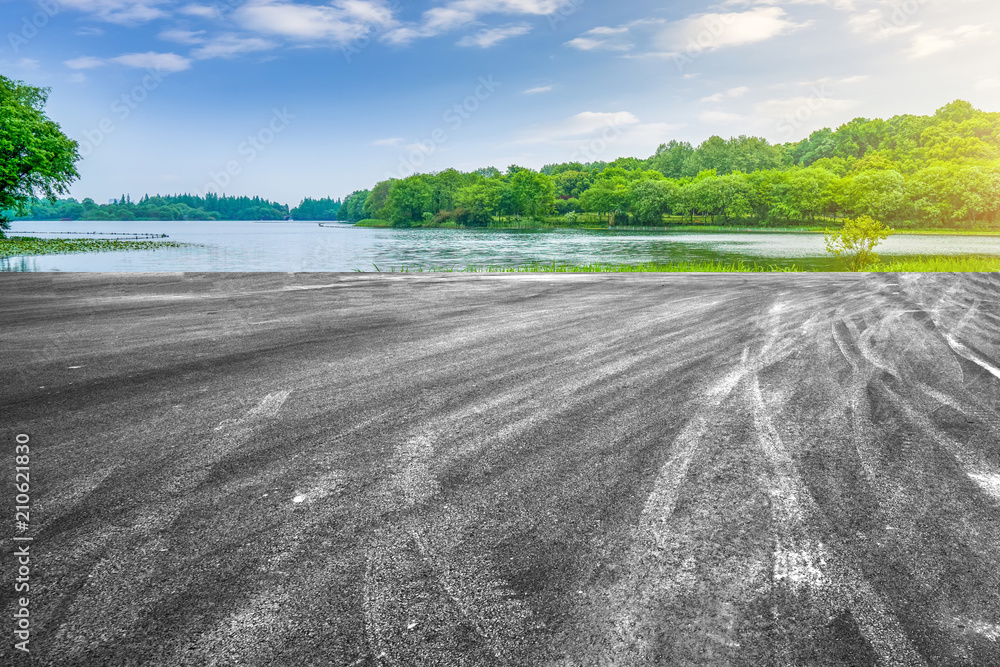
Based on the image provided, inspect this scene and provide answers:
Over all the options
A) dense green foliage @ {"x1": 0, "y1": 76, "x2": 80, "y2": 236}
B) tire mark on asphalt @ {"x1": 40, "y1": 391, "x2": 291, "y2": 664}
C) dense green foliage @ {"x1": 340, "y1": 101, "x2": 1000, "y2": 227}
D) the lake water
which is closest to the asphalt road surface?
tire mark on asphalt @ {"x1": 40, "y1": 391, "x2": 291, "y2": 664}

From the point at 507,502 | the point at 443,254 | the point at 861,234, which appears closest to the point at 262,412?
the point at 507,502

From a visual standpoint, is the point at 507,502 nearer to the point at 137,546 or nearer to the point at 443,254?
the point at 137,546

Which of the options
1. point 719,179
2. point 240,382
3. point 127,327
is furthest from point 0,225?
point 719,179

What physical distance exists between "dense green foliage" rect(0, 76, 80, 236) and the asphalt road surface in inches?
1331

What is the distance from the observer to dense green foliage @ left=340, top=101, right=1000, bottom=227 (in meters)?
82.2

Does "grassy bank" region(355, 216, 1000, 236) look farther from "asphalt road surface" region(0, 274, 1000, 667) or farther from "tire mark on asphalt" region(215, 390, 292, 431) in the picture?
"tire mark on asphalt" region(215, 390, 292, 431)

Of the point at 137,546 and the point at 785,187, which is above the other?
the point at 785,187

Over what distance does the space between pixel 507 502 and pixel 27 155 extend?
4424 centimetres

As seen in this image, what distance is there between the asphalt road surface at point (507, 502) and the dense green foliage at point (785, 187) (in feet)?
308

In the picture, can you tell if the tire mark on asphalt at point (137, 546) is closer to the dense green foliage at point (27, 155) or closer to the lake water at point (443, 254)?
the lake water at point (443, 254)

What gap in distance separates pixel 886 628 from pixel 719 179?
112276 mm

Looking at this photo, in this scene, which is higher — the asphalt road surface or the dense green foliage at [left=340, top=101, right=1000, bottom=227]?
the dense green foliage at [left=340, top=101, right=1000, bottom=227]

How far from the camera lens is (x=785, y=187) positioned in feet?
316

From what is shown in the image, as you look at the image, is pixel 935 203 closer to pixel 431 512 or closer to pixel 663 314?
pixel 663 314
